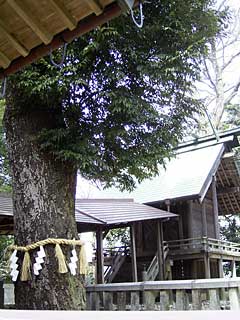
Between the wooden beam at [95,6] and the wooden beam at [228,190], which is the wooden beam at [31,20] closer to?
the wooden beam at [95,6]

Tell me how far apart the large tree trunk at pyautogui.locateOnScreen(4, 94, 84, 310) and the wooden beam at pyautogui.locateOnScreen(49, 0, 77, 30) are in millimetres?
2623

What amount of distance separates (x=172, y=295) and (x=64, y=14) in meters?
3.52

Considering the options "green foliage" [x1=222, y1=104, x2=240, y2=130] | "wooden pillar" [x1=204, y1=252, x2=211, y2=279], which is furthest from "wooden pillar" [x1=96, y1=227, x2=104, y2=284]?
"green foliage" [x1=222, y1=104, x2=240, y2=130]

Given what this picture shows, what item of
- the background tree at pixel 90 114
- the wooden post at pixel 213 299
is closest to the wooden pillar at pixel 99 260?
the background tree at pixel 90 114

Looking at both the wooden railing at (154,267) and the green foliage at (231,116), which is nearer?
the wooden railing at (154,267)

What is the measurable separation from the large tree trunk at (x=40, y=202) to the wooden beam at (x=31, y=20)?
8.22 feet

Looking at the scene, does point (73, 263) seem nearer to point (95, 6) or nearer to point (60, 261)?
point (60, 261)

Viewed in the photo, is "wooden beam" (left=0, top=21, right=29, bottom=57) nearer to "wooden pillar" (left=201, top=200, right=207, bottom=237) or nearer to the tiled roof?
the tiled roof

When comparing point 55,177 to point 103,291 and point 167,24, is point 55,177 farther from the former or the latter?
point 167,24

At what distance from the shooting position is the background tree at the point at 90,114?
4.53 metres

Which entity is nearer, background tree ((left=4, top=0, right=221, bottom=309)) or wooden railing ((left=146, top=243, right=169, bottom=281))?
background tree ((left=4, top=0, right=221, bottom=309))

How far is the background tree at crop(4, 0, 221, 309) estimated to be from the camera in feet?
14.9

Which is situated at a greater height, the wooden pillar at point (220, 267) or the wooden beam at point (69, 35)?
the wooden beam at point (69, 35)

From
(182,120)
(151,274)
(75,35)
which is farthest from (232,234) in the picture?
(75,35)
